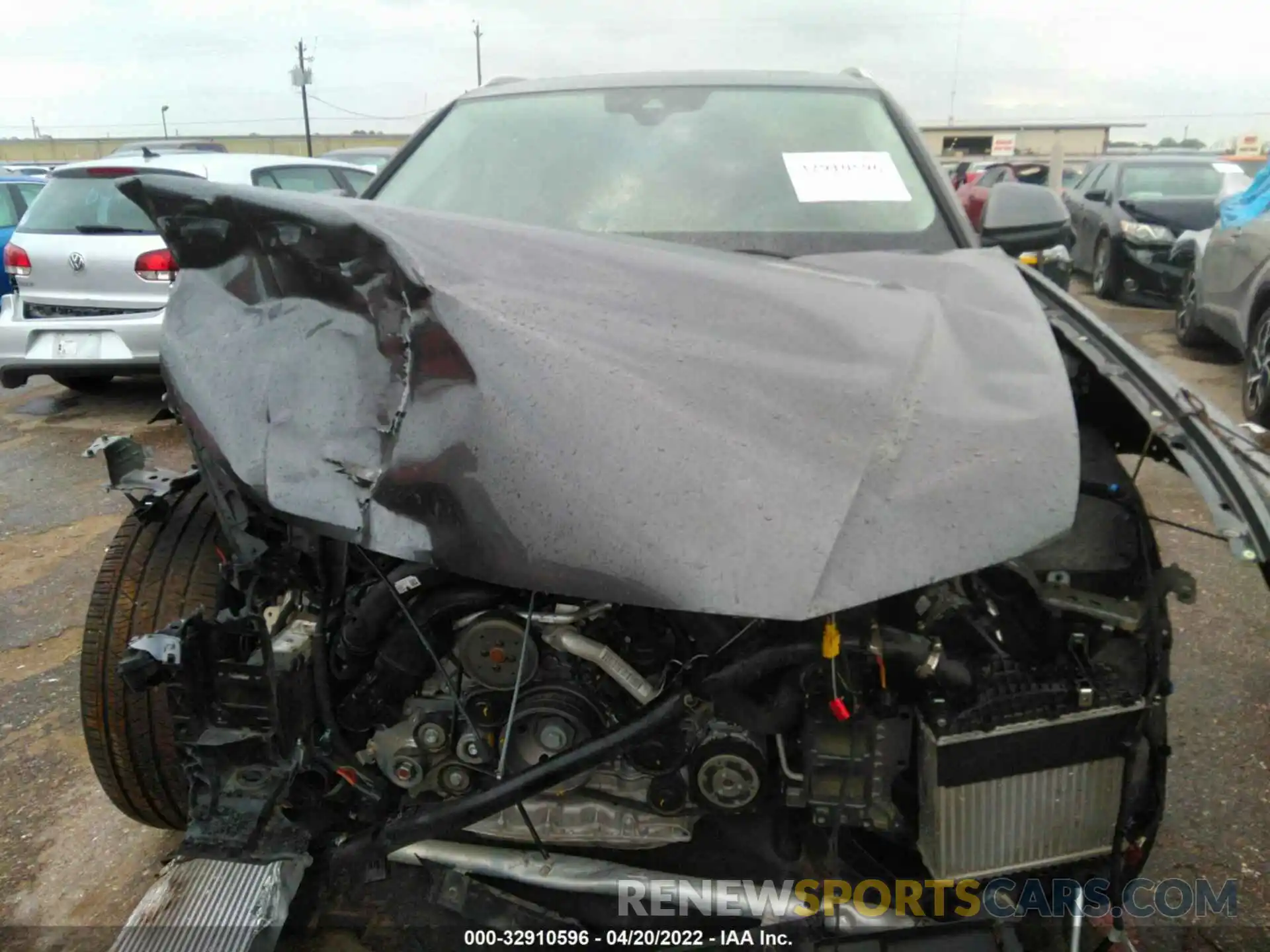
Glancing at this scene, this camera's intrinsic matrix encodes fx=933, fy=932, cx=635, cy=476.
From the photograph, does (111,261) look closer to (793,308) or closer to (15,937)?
(15,937)

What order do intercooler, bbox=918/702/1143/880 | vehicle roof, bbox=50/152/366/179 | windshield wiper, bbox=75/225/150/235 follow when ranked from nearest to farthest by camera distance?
1. intercooler, bbox=918/702/1143/880
2. windshield wiper, bbox=75/225/150/235
3. vehicle roof, bbox=50/152/366/179

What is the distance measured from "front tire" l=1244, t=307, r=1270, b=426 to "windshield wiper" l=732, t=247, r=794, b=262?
4284 mm

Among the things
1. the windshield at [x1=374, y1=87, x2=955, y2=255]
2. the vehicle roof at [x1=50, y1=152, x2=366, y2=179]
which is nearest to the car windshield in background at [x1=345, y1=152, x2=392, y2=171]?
the vehicle roof at [x1=50, y1=152, x2=366, y2=179]

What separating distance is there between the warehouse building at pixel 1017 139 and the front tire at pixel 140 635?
2423 cm

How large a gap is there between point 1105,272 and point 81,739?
32.2 ft

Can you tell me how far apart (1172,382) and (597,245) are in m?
1.12

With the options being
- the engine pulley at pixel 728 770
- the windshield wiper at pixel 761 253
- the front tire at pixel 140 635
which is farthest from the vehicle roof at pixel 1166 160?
the front tire at pixel 140 635

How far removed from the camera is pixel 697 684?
160cm

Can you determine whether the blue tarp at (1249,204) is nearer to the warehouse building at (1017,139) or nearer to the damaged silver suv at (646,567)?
the damaged silver suv at (646,567)

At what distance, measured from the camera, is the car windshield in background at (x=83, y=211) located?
5828mm

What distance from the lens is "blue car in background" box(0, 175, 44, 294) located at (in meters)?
8.17

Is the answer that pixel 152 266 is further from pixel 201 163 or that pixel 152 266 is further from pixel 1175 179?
pixel 1175 179

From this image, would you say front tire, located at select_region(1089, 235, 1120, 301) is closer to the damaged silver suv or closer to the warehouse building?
the damaged silver suv

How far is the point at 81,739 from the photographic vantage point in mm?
2840
